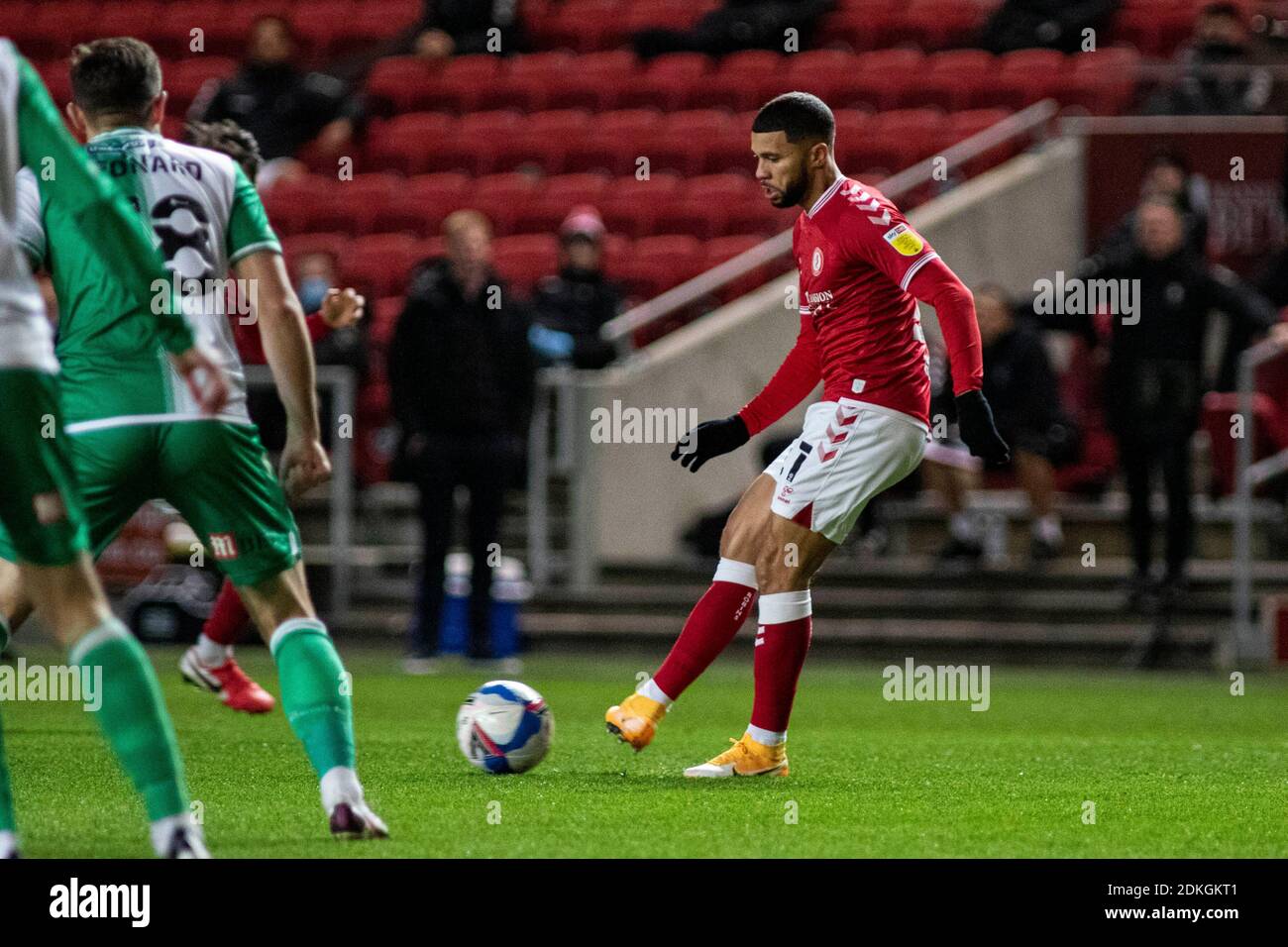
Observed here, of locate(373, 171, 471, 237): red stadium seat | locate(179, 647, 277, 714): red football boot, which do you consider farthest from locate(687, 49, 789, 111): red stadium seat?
locate(179, 647, 277, 714): red football boot

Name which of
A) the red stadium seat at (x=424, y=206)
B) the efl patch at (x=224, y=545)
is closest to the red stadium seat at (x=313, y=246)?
the red stadium seat at (x=424, y=206)

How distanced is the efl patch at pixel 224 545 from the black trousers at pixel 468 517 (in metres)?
7.35

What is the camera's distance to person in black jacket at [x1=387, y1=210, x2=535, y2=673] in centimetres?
1311

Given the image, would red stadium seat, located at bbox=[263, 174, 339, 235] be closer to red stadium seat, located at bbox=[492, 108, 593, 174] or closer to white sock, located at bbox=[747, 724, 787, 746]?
red stadium seat, located at bbox=[492, 108, 593, 174]

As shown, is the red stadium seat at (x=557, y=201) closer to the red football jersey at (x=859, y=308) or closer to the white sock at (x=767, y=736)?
the red football jersey at (x=859, y=308)

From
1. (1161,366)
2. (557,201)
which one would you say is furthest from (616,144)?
(1161,366)

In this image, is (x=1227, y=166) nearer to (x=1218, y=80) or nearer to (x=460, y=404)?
(x=1218, y=80)

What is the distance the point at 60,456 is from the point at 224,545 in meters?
0.88

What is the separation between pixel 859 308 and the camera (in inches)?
288

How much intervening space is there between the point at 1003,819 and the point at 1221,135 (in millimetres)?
10741

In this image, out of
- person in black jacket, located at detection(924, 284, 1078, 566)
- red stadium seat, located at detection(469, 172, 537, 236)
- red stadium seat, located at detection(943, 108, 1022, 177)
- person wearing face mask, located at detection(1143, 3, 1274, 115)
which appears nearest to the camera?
person in black jacket, located at detection(924, 284, 1078, 566)

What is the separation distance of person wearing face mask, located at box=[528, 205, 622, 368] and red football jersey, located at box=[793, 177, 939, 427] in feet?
25.6
